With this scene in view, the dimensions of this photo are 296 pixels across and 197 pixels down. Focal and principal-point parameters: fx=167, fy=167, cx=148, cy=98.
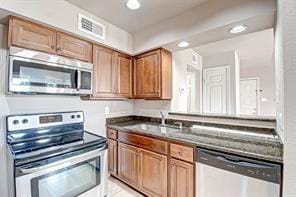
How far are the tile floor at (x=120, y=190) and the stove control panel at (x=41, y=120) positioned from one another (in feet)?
3.41

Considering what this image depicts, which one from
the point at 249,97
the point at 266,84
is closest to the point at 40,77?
the point at 249,97

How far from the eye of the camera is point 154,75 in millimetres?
2572

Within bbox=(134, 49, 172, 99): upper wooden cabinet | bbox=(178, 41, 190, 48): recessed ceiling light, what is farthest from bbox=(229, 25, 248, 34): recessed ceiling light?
bbox=(134, 49, 172, 99): upper wooden cabinet

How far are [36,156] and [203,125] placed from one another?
1.94 meters

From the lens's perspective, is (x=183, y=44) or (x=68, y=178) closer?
(x=68, y=178)

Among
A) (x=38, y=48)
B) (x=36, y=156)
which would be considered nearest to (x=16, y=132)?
(x=36, y=156)

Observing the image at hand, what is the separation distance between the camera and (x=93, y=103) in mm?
2572

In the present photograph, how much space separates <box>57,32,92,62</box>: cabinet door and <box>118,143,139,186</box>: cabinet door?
133 cm

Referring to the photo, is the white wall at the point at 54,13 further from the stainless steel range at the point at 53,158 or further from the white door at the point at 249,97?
the white door at the point at 249,97

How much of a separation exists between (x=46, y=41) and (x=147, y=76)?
142 centimetres

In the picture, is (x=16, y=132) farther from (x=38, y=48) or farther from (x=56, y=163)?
(x=38, y=48)

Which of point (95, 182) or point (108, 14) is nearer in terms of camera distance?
point (95, 182)

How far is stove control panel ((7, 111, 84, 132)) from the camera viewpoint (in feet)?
5.66

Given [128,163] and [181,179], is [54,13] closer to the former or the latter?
[128,163]
